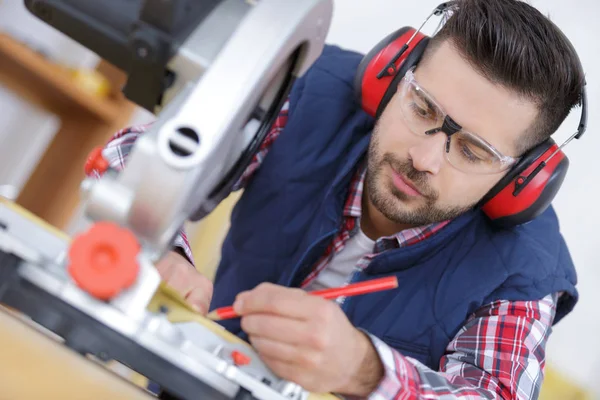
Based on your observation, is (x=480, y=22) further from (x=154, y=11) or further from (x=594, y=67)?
(x=594, y=67)

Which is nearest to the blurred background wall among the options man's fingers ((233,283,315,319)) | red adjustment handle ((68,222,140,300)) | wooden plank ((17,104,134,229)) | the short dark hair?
wooden plank ((17,104,134,229))

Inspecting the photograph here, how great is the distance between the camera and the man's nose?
978 millimetres

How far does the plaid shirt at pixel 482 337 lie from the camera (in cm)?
91

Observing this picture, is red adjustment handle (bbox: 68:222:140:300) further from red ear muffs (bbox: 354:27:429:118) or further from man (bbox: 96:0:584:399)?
red ear muffs (bbox: 354:27:429:118)

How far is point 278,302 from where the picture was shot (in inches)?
24.4

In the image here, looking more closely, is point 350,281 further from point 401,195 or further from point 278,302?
point 278,302

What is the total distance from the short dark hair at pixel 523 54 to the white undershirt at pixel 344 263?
373mm

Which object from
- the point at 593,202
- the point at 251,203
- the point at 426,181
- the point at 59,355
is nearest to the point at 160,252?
the point at 59,355

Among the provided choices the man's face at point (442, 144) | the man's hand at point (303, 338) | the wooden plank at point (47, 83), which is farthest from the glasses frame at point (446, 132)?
the wooden plank at point (47, 83)

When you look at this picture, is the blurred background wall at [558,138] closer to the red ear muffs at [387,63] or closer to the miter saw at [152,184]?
the red ear muffs at [387,63]

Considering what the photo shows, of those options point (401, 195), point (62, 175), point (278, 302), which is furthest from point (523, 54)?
point (62, 175)

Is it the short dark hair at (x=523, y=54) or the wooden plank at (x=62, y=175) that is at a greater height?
the short dark hair at (x=523, y=54)

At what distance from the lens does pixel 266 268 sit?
1.24 m

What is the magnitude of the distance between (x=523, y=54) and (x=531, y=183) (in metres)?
Answer: 0.22
